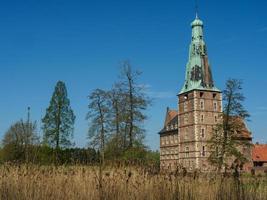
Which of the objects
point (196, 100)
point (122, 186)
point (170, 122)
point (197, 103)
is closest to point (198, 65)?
point (196, 100)

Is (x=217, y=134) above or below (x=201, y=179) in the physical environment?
above

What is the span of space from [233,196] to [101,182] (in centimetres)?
222

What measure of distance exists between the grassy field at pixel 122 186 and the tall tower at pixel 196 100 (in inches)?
2299

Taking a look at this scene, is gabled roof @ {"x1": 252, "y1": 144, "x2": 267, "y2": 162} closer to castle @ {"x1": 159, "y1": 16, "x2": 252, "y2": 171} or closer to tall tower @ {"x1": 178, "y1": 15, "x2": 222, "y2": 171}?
castle @ {"x1": 159, "y1": 16, "x2": 252, "y2": 171}

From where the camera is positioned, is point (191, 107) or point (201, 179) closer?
point (201, 179)

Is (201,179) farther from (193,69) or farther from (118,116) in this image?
(193,69)

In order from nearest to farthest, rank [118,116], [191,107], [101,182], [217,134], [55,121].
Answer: [101,182] → [118,116] → [217,134] → [55,121] → [191,107]

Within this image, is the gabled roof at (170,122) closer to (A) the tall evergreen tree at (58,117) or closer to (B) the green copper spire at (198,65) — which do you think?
(B) the green copper spire at (198,65)

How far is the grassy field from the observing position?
6.46 meters

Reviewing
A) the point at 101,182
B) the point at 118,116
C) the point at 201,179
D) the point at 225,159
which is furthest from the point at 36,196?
the point at 225,159

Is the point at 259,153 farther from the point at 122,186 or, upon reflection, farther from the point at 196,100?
the point at 122,186

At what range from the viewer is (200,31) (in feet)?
228

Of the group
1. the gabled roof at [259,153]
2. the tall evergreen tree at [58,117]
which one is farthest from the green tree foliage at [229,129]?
the gabled roof at [259,153]

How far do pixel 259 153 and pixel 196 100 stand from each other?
52.3 ft
